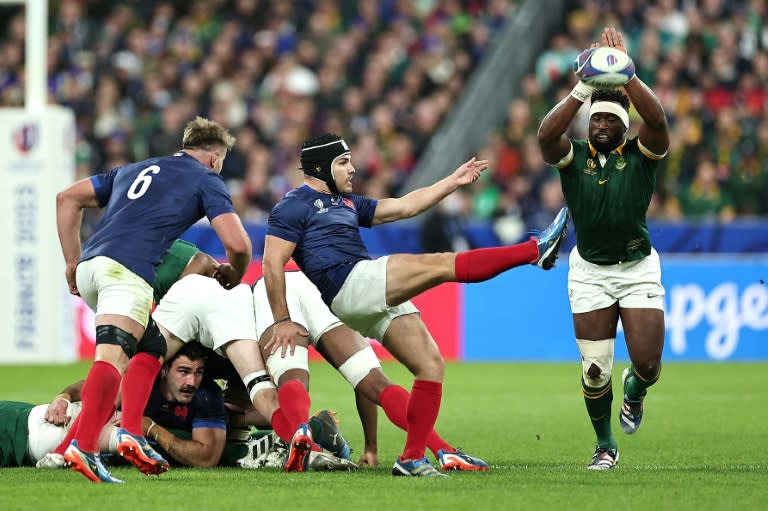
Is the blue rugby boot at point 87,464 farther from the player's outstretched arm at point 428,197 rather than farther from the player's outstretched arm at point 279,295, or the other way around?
the player's outstretched arm at point 428,197

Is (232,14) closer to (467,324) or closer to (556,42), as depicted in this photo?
(556,42)

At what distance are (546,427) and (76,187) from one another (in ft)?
14.7

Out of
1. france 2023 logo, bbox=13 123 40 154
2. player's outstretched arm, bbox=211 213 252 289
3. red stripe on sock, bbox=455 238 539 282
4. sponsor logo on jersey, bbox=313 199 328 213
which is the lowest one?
red stripe on sock, bbox=455 238 539 282

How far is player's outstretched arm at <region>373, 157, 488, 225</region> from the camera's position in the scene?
8.41 m

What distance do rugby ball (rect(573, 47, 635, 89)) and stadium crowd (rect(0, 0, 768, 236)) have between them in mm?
10529

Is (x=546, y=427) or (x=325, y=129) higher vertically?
(x=325, y=129)

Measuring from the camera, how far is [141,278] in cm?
779

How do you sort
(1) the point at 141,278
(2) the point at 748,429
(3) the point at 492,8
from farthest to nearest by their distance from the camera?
1. (3) the point at 492,8
2. (2) the point at 748,429
3. (1) the point at 141,278

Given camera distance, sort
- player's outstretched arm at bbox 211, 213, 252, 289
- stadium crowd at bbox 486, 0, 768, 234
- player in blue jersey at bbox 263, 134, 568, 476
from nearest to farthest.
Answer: player in blue jersey at bbox 263, 134, 568, 476
player's outstretched arm at bbox 211, 213, 252, 289
stadium crowd at bbox 486, 0, 768, 234

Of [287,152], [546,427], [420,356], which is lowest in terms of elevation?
[546,427]

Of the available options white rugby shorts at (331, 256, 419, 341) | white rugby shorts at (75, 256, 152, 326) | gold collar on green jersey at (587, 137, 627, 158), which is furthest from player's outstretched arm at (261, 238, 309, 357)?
gold collar on green jersey at (587, 137, 627, 158)

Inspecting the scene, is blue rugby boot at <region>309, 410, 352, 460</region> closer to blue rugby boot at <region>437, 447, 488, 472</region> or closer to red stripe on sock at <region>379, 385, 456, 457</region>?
red stripe on sock at <region>379, 385, 456, 457</region>

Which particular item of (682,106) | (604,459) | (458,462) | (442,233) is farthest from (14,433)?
(682,106)

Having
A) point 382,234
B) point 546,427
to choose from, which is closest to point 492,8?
point 382,234
